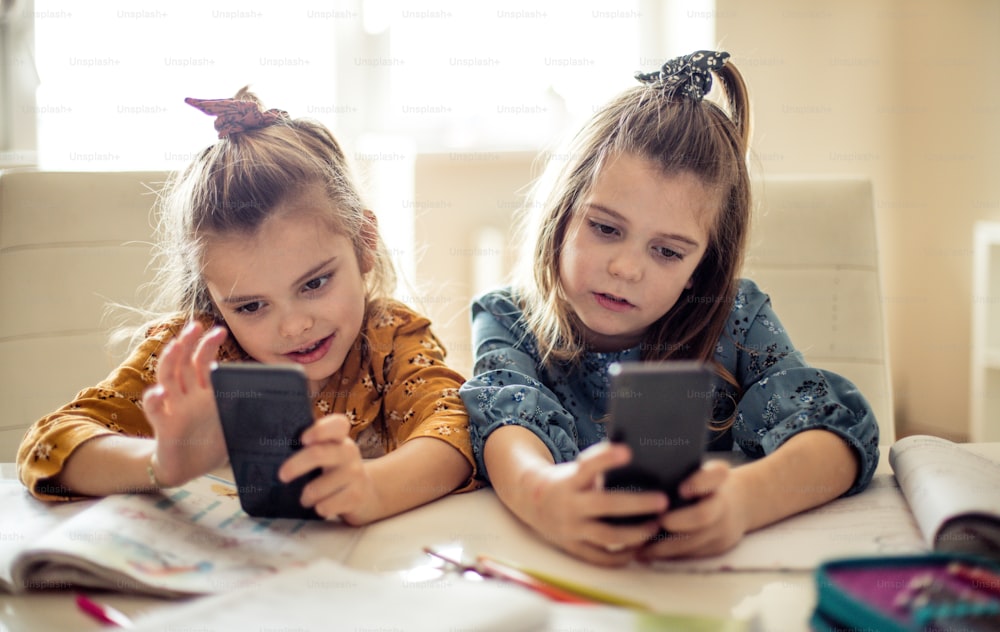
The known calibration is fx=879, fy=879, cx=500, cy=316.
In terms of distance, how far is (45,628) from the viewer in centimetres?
58

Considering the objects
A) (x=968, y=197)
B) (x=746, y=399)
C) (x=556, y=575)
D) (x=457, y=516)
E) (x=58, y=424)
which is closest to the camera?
(x=556, y=575)

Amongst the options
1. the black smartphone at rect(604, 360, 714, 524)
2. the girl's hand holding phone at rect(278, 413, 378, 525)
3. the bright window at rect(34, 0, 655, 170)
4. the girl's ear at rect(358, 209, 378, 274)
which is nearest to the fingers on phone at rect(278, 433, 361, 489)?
the girl's hand holding phone at rect(278, 413, 378, 525)

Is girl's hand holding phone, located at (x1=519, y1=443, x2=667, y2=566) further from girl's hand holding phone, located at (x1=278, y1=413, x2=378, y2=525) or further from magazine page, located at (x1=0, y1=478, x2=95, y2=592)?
magazine page, located at (x1=0, y1=478, x2=95, y2=592)

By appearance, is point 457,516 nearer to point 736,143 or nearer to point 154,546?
point 154,546

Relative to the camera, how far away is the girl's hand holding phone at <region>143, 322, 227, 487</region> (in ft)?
2.56

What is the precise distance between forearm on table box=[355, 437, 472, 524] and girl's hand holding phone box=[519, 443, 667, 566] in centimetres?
16

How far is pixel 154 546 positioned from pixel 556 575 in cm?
31

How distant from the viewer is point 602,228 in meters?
1.08

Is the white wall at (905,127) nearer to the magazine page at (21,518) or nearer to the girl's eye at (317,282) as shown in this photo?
the girl's eye at (317,282)

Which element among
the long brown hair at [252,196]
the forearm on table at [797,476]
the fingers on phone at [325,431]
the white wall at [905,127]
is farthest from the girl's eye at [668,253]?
the white wall at [905,127]

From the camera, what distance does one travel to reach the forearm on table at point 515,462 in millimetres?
Result: 795

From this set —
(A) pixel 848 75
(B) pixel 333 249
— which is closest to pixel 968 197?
(A) pixel 848 75

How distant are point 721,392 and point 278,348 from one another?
1.80ft

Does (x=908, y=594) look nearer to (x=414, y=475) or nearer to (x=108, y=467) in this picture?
(x=414, y=475)
